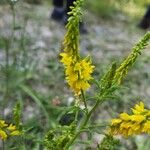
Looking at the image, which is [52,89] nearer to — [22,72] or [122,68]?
[22,72]

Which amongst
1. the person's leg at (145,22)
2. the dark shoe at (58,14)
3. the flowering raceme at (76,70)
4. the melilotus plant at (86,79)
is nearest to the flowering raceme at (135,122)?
the melilotus plant at (86,79)

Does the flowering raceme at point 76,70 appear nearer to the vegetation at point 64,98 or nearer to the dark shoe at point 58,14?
the vegetation at point 64,98

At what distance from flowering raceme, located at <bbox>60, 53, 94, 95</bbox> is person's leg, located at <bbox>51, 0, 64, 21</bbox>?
3567 millimetres

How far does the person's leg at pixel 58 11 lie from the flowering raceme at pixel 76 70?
3.57 m

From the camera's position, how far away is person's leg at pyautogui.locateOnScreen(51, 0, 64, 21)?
5.41 m

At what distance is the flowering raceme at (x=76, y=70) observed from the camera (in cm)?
181

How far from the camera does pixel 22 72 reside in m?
4.05

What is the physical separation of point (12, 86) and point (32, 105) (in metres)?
0.21

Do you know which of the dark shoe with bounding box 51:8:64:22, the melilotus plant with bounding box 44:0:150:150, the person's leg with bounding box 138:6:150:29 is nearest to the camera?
the melilotus plant with bounding box 44:0:150:150

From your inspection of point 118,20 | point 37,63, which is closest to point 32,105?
point 37,63

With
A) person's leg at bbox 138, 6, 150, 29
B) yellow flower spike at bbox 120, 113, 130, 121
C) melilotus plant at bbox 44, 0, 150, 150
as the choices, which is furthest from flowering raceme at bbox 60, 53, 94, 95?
person's leg at bbox 138, 6, 150, 29

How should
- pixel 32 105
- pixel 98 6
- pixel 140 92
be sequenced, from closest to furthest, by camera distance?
pixel 32 105, pixel 140 92, pixel 98 6

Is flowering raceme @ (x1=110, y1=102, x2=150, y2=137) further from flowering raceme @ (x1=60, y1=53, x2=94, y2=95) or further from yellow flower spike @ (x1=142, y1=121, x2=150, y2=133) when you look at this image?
flowering raceme @ (x1=60, y1=53, x2=94, y2=95)

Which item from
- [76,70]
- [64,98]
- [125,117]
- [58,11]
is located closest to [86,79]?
[76,70]
